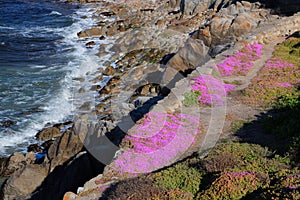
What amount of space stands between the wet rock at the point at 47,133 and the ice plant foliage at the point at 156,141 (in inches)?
455

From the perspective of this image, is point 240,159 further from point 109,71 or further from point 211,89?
point 109,71

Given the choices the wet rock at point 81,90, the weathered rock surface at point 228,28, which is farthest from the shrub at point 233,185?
the wet rock at point 81,90

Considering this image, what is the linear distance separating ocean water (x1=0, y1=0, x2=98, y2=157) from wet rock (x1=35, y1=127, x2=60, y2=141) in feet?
1.88

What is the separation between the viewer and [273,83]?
68.0ft

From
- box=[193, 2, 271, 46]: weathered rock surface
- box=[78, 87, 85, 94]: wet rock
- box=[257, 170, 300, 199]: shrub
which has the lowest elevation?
box=[78, 87, 85, 94]: wet rock

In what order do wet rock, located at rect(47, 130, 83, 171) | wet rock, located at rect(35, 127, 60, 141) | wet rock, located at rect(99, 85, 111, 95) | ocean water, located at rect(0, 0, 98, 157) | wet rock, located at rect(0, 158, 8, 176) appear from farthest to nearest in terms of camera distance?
wet rock, located at rect(99, 85, 111, 95) < ocean water, located at rect(0, 0, 98, 157) < wet rock, located at rect(35, 127, 60, 141) < wet rock, located at rect(0, 158, 8, 176) < wet rock, located at rect(47, 130, 83, 171)

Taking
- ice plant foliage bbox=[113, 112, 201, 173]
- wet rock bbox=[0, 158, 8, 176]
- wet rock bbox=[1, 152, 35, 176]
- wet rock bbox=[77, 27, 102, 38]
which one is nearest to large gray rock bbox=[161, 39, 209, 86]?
wet rock bbox=[1, 152, 35, 176]

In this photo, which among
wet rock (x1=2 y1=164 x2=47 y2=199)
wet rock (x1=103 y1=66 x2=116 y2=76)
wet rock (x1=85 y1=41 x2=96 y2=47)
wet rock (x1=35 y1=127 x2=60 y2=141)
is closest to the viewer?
wet rock (x1=2 y1=164 x2=47 y2=199)

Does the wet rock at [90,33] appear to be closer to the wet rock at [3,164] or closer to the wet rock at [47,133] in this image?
the wet rock at [47,133]

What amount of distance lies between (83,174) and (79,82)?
62.1ft

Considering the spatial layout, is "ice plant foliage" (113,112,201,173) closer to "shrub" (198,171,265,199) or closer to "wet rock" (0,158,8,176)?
"shrub" (198,171,265,199)

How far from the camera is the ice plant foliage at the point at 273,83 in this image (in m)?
19.3

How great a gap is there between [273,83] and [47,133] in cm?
1522

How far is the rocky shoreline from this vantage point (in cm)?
1728
